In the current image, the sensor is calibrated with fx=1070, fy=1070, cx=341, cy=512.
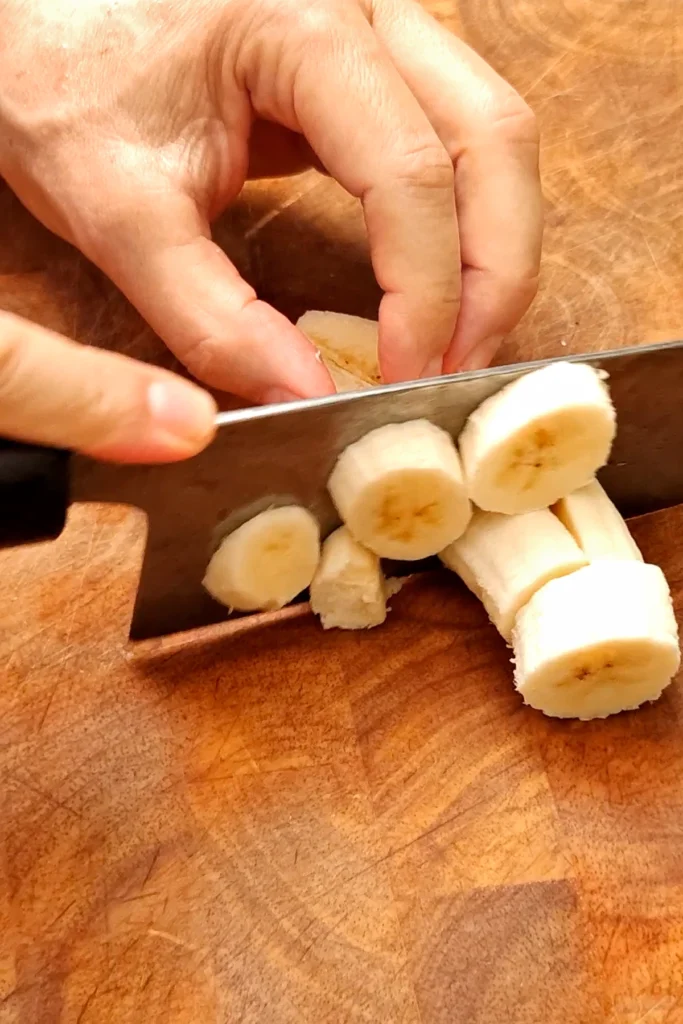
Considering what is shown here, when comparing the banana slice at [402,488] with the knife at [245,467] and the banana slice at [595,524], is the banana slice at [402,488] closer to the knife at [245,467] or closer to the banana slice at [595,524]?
the knife at [245,467]

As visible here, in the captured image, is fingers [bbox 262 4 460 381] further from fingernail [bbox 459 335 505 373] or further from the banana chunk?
the banana chunk

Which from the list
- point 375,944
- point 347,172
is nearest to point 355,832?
point 375,944

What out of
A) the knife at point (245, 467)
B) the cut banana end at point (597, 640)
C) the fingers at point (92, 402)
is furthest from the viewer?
the cut banana end at point (597, 640)

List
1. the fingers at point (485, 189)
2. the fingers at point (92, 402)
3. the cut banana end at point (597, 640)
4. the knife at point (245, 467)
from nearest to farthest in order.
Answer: the fingers at point (92, 402) < the knife at point (245, 467) < the cut banana end at point (597, 640) < the fingers at point (485, 189)

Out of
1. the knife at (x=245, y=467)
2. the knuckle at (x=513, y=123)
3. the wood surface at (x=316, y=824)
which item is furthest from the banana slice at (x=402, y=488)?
the knuckle at (x=513, y=123)

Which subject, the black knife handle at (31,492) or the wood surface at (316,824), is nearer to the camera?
the black knife handle at (31,492)

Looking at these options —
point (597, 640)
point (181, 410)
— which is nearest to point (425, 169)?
point (181, 410)

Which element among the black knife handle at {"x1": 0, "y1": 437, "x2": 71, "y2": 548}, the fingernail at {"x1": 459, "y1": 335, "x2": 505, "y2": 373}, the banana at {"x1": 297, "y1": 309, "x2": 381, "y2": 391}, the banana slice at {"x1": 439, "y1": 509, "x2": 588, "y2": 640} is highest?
the black knife handle at {"x1": 0, "y1": 437, "x2": 71, "y2": 548}

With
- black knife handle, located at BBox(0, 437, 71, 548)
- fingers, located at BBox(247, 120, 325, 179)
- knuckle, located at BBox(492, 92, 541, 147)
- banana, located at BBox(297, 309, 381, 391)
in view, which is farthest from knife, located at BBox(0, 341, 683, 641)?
fingers, located at BBox(247, 120, 325, 179)

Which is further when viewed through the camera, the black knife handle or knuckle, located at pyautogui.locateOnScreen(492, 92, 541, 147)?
knuckle, located at pyautogui.locateOnScreen(492, 92, 541, 147)
